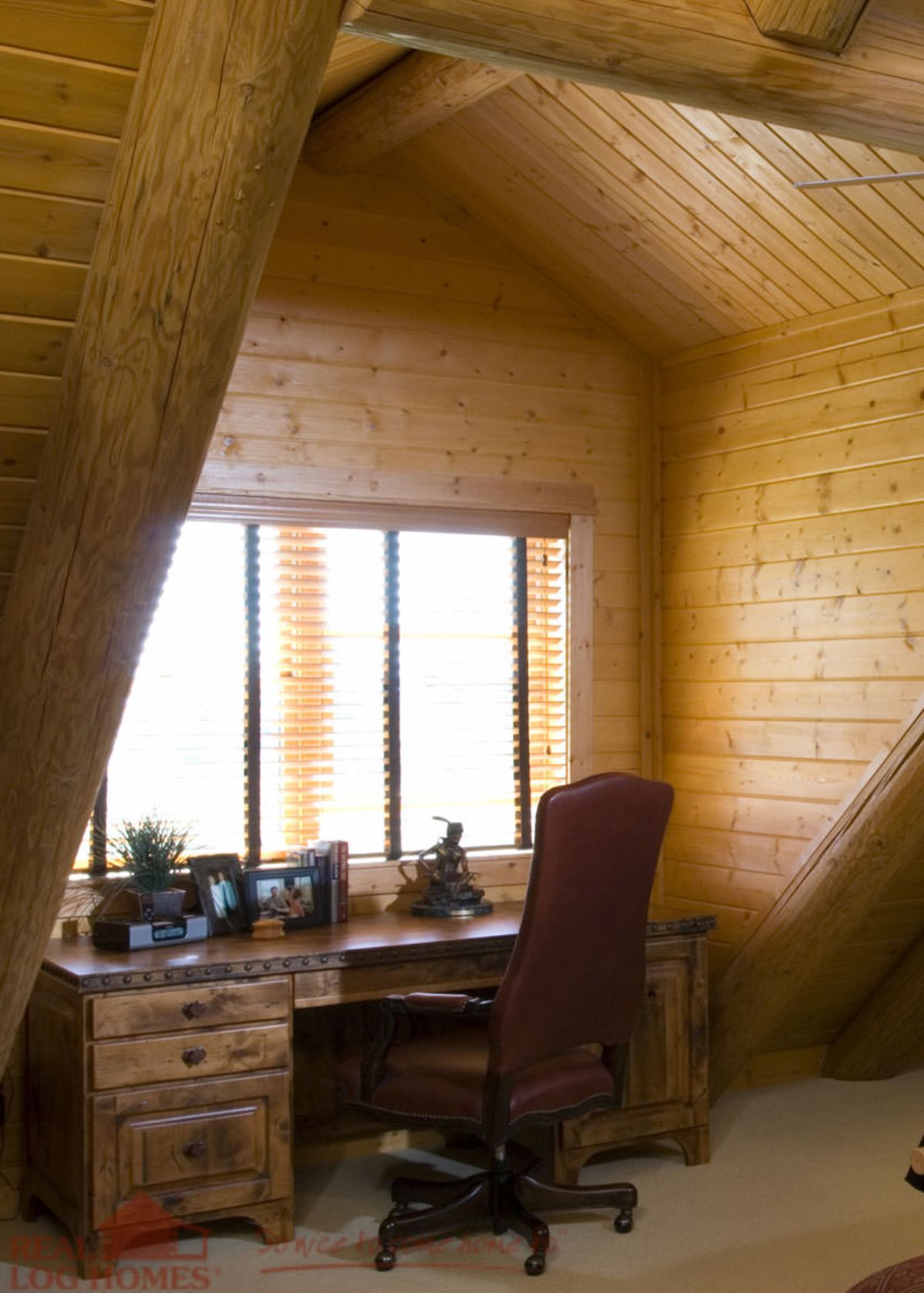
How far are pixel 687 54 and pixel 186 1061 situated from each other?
250 cm

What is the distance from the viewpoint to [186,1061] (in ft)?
11.6

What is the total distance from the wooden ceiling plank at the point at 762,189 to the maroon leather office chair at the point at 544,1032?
1547mm

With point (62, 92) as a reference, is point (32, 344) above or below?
below

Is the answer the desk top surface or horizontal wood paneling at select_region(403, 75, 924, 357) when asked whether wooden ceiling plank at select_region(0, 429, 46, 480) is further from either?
horizontal wood paneling at select_region(403, 75, 924, 357)

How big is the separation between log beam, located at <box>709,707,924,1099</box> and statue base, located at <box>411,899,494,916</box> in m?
0.87

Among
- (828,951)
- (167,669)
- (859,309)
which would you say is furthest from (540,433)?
(828,951)

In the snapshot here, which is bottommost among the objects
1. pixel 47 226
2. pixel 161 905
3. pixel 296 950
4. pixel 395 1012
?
pixel 395 1012

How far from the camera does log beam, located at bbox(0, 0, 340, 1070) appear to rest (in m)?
2.12

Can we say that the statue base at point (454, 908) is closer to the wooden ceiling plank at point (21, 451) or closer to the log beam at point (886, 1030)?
the log beam at point (886, 1030)

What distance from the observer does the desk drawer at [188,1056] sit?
11.3 ft

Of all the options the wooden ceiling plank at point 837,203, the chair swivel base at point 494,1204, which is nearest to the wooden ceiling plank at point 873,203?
the wooden ceiling plank at point 837,203

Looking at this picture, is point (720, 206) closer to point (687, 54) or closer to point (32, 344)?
point (687, 54)

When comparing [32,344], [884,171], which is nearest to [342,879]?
[32,344]

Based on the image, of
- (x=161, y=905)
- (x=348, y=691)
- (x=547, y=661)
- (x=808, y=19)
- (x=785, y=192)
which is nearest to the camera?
(x=808, y=19)
